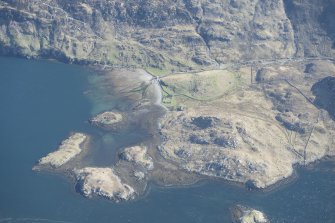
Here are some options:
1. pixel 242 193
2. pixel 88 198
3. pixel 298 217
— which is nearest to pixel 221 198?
pixel 242 193

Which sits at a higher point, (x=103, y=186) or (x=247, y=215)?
(x=103, y=186)

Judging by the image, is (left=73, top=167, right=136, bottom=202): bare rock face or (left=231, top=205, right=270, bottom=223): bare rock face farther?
(left=73, top=167, right=136, bottom=202): bare rock face

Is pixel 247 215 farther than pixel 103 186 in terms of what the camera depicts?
No

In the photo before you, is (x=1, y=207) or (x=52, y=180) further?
(x=52, y=180)

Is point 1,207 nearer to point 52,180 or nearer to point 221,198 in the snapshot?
point 52,180
